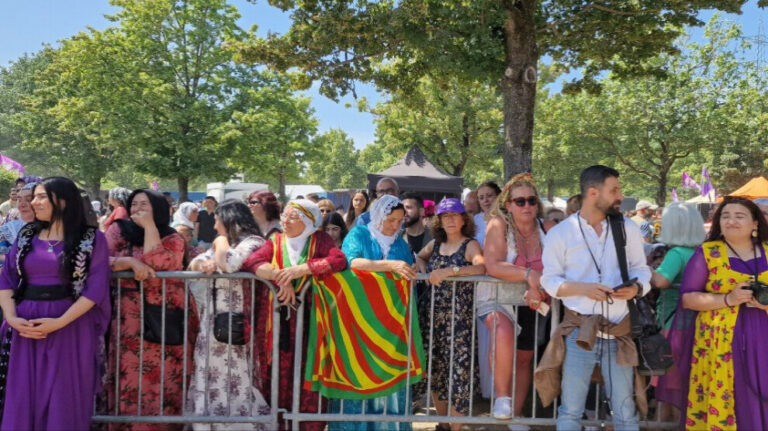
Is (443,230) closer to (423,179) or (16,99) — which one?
(423,179)

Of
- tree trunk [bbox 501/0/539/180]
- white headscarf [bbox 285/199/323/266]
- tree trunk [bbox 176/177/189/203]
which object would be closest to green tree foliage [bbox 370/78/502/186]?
tree trunk [bbox 176/177/189/203]

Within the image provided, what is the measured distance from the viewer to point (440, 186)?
1695 centimetres

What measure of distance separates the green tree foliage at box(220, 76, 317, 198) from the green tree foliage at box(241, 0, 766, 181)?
14051 mm

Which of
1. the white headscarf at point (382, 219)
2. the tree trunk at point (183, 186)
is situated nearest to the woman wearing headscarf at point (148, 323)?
the white headscarf at point (382, 219)

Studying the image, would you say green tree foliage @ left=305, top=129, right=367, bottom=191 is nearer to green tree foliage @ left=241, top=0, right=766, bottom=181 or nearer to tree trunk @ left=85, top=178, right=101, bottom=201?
tree trunk @ left=85, top=178, right=101, bottom=201

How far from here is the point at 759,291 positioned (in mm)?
3373

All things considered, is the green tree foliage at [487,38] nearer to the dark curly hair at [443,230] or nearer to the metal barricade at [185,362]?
the dark curly hair at [443,230]

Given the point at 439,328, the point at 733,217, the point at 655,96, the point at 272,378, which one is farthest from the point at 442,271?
the point at 655,96

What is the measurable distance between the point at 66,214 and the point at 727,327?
440 centimetres

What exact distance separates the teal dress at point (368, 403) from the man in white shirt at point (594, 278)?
1.19 m

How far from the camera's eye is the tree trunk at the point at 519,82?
8.32 m

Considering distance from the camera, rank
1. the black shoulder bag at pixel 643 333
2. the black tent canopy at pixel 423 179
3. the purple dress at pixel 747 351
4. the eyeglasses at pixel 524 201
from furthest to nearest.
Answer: the black tent canopy at pixel 423 179 < the eyeglasses at pixel 524 201 < the purple dress at pixel 747 351 < the black shoulder bag at pixel 643 333

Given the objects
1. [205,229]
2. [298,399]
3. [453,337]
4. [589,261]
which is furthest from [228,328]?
[205,229]

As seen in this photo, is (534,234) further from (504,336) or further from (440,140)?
(440,140)
